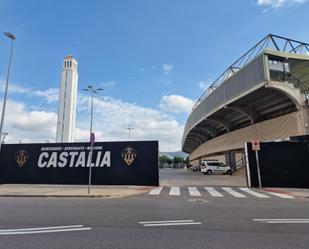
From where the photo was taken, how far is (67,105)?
3285 inches

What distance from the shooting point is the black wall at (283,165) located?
1798 centimetres

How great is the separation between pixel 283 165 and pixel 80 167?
1405 cm

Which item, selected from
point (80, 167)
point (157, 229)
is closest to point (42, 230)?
point (157, 229)

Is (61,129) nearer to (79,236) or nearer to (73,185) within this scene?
(73,185)

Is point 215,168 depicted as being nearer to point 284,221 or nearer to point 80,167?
point 80,167

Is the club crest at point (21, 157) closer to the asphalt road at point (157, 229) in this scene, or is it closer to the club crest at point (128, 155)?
the club crest at point (128, 155)

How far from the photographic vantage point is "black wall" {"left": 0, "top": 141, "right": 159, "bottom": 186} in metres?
19.0

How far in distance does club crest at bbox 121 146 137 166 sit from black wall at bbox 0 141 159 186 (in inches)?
5.9

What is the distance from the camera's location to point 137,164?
19.1m

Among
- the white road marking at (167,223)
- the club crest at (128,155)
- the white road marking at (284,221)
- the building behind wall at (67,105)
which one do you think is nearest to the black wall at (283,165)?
the club crest at (128,155)

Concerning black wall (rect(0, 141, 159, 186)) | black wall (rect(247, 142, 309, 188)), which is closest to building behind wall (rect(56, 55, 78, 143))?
black wall (rect(0, 141, 159, 186))

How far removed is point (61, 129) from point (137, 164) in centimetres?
6477

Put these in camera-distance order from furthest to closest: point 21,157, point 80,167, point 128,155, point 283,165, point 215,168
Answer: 1. point 215,168
2. point 21,157
3. point 80,167
4. point 128,155
5. point 283,165

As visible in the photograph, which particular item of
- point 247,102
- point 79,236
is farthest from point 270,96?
point 79,236
